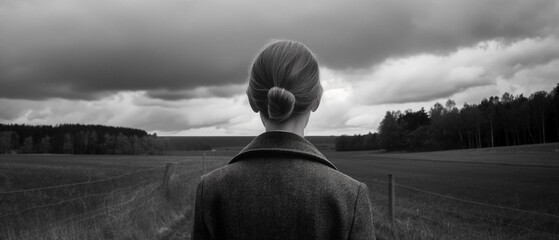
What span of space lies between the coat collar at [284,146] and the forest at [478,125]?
88.4 metres

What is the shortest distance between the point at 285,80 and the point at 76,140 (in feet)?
432

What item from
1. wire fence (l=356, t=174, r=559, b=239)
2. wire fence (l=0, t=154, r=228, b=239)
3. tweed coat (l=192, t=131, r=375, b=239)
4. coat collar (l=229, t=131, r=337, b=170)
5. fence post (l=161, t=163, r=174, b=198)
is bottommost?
wire fence (l=356, t=174, r=559, b=239)

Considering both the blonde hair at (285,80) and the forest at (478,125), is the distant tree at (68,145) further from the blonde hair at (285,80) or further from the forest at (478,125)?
the blonde hair at (285,80)

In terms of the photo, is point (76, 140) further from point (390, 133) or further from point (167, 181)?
point (167, 181)

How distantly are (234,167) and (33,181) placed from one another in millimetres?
21757

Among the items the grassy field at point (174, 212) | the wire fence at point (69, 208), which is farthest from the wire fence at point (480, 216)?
the wire fence at point (69, 208)

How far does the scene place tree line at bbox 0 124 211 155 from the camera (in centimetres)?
10662

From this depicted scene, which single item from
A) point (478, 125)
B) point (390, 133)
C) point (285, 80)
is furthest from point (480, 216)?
point (390, 133)

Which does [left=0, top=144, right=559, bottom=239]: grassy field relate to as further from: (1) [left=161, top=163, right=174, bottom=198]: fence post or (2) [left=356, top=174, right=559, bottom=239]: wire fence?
(1) [left=161, top=163, right=174, bottom=198]: fence post

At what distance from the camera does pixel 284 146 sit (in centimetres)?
151

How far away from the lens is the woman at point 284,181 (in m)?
1.43

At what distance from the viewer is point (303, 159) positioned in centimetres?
150

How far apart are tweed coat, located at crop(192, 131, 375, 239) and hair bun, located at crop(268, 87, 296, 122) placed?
10 cm

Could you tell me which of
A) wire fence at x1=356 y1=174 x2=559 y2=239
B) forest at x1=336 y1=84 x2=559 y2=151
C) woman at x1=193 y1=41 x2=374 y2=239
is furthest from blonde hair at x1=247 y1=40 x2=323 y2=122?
forest at x1=336 y1=84 x2=559 y2=151
